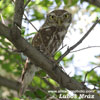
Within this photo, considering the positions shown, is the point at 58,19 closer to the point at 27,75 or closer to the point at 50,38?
the point at 50,38

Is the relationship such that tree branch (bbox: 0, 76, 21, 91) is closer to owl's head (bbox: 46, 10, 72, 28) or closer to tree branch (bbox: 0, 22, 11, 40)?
owl's head (bbox: 46, 10, 72, 28)

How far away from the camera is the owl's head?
3.90 meters

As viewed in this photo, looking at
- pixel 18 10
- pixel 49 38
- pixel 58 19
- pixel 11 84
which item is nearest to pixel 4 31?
pixel 18 10

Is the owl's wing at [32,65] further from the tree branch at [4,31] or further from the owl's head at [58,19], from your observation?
the tree branch at [4,31]

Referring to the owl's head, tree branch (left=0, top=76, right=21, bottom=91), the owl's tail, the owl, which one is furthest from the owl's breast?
tree branch (left=0, top=76, right=21, bottom=91)

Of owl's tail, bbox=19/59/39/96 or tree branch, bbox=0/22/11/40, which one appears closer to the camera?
tree branch, bbox=0/22/11/40

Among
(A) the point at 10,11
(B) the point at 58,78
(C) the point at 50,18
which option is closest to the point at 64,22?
(C) the point at 50,18

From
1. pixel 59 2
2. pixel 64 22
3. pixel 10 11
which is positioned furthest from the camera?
pixel 10 11

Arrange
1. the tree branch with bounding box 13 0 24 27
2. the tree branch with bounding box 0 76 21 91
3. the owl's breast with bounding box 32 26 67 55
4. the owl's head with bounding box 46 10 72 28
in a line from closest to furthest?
1. the tree branch with bounding box 13 0 24 27
2. the owl's breast with bounding box 32 26 67 55
3. the owl's head with bounding box 46 10 72 28
4. the tree branch with bounding box 0 76 21 91

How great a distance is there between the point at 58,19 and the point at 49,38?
530mm

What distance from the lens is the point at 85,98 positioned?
8.89ft

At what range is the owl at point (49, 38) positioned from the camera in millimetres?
3482

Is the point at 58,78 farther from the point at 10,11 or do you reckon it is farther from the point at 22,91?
the point at 10,11

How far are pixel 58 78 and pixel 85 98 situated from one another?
0.38 metres
